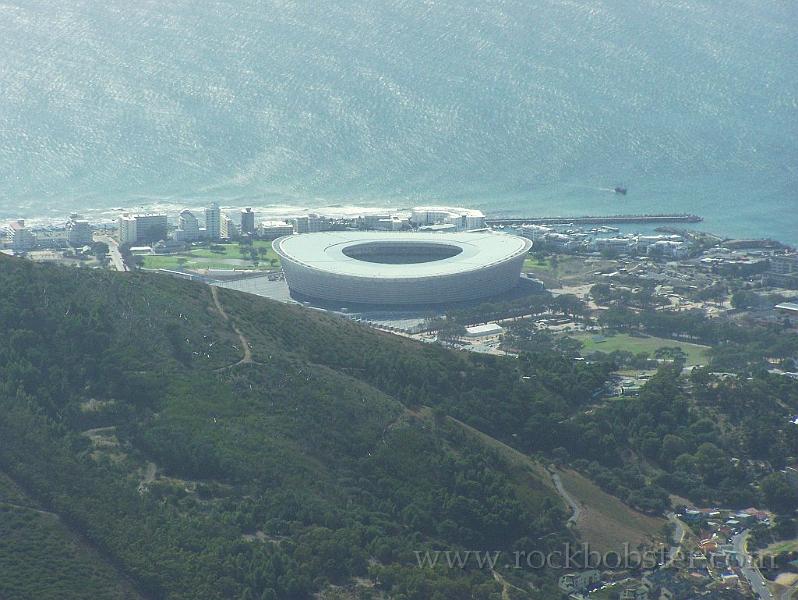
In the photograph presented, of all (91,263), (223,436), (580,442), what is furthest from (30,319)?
(91,263)

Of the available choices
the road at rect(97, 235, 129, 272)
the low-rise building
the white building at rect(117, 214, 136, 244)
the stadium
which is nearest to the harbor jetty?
the stadium

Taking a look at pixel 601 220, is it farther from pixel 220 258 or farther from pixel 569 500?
pixel 569 500

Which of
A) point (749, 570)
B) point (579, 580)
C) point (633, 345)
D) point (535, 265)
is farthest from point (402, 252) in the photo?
point (579, 580)

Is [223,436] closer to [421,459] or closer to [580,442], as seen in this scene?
[421,459]

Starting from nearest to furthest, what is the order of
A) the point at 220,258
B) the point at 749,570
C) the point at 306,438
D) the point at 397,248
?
the point at 749,570
the point at 306,438
the point at 397,248
the point at 220,258

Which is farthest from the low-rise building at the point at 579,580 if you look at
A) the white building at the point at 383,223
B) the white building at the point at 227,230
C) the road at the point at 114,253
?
the white building at the point at 227,230

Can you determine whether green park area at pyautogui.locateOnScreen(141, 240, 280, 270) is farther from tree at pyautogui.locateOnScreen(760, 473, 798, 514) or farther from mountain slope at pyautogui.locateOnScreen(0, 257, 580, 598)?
tree at pyautogui.locateOnScreen(760, 473, 798, 514)
